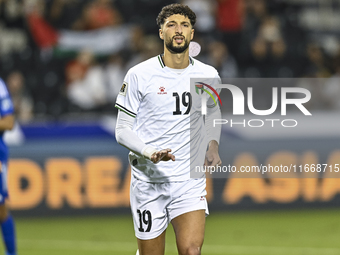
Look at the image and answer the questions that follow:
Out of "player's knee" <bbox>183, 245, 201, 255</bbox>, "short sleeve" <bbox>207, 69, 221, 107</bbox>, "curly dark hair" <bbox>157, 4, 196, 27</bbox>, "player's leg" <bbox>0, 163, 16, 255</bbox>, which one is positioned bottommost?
"player's leg" <bbox>0, 163, 16, 255</bbox>

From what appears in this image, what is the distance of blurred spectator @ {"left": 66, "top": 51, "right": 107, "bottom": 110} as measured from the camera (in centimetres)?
1111

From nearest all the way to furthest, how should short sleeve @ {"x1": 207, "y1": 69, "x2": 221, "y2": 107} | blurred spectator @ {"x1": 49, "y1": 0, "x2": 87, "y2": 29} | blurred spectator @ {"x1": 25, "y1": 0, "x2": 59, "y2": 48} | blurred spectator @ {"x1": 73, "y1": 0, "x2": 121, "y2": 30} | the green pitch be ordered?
short sleeve @ {"x1": 207, "y1": 69, "x2": 221, "y2": 107}
the green pitch
blurred spectator @ {"x1": 25, "y1": 0, "x2": 59, "y2": 48}
blurred spectator @ {"x1": 73, "y1": 0, "x2": 121, "y2": 30}
blurred spectator @ {"x1": 49, "y1": 0, "x2": 87, "y2": 29}

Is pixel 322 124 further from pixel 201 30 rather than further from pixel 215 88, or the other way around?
pixel 215 88

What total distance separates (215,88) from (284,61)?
7.35 metres

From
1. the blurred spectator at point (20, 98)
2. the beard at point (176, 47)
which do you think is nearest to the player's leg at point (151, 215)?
the beard at point (176, 47)

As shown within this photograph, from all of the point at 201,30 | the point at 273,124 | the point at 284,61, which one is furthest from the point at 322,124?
the point at 201,30

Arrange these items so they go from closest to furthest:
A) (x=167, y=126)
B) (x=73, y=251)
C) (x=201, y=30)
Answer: (x=167, y=126) → (x=73, y=251) → (x=201, y=30)

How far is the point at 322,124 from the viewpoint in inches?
417

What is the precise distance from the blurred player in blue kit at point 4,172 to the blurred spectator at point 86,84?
4075 millimetres

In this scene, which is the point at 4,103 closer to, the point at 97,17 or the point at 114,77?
the point at 114,77

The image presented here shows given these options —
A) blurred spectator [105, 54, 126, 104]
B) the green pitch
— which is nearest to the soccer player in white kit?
the green pitch

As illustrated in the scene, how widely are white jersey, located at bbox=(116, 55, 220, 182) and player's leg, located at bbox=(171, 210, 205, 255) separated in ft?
1.02

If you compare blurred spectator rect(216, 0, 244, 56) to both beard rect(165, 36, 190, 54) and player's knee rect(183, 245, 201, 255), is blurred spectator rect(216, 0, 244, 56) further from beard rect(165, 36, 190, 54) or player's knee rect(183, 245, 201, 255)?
player's knee rect(183, 245, 201, 255)

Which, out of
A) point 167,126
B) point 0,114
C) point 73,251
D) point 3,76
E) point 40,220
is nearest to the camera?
point 167,126
